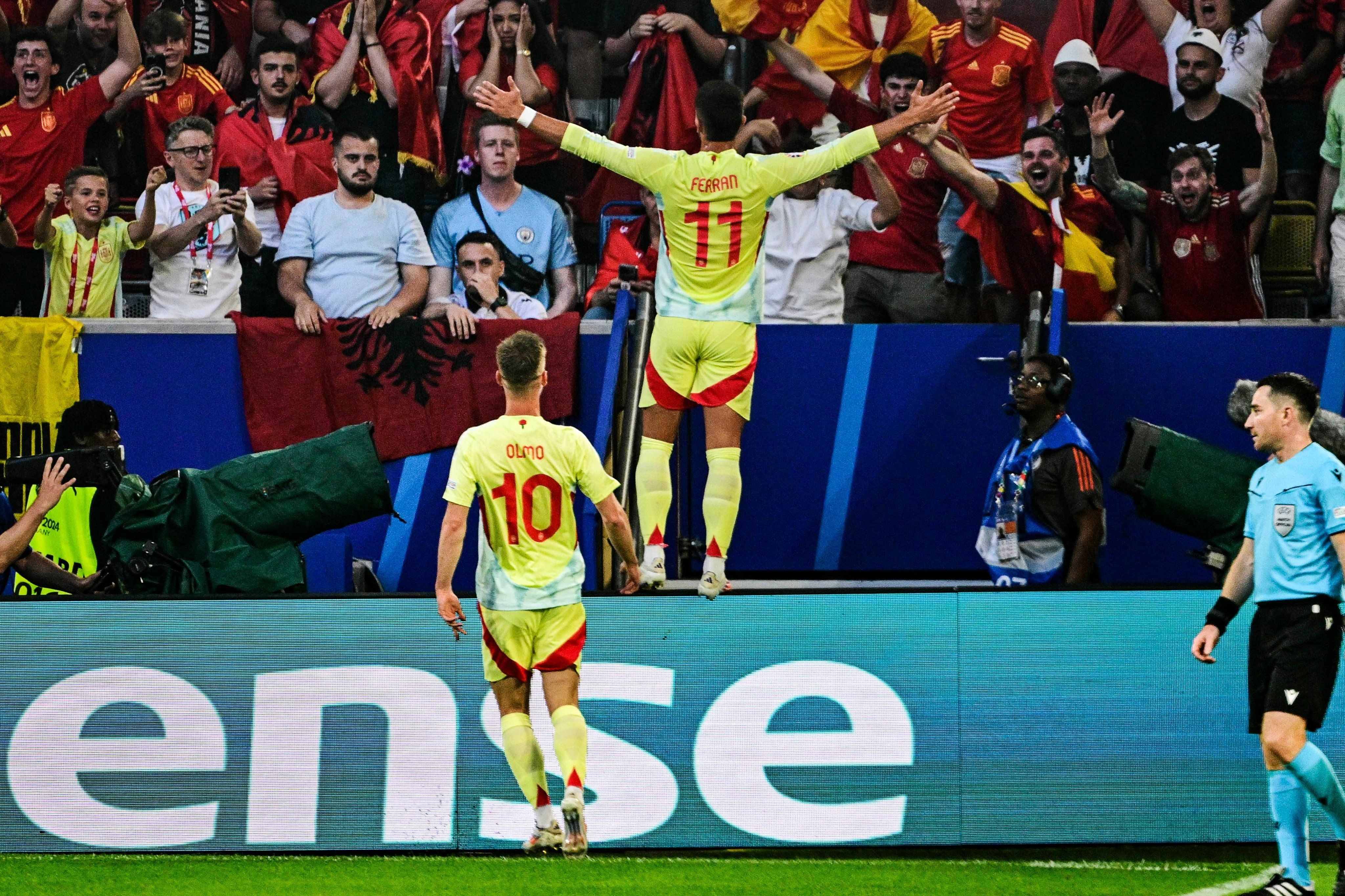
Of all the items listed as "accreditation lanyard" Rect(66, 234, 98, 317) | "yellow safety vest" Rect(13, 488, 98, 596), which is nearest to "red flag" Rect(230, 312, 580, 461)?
"accreditation lanyard" Rect(66, 234, 98, 317)

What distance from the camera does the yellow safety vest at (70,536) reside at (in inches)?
338

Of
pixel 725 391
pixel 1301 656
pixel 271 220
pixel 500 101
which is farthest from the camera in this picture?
pixel 271 220

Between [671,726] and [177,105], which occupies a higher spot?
[177,105]

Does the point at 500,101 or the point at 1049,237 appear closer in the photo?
the point at 500,101

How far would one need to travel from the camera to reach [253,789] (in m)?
6.70

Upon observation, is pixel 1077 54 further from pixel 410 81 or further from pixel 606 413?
pixel 410 81

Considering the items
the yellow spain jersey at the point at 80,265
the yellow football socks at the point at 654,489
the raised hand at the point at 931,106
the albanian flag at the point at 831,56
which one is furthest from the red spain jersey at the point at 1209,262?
the yellow spain jersey at the point at 80,265

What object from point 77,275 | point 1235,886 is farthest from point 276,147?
point 1235,886

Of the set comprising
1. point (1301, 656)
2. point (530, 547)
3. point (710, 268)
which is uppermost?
point (710, 268)

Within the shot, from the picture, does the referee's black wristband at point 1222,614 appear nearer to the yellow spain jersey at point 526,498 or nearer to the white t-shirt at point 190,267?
the yellow spain jersey at point 526,498

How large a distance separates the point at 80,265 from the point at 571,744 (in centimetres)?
565

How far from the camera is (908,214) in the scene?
9.83 metres

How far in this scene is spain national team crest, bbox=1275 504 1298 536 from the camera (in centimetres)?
557

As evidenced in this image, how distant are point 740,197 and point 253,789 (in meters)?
3.35
